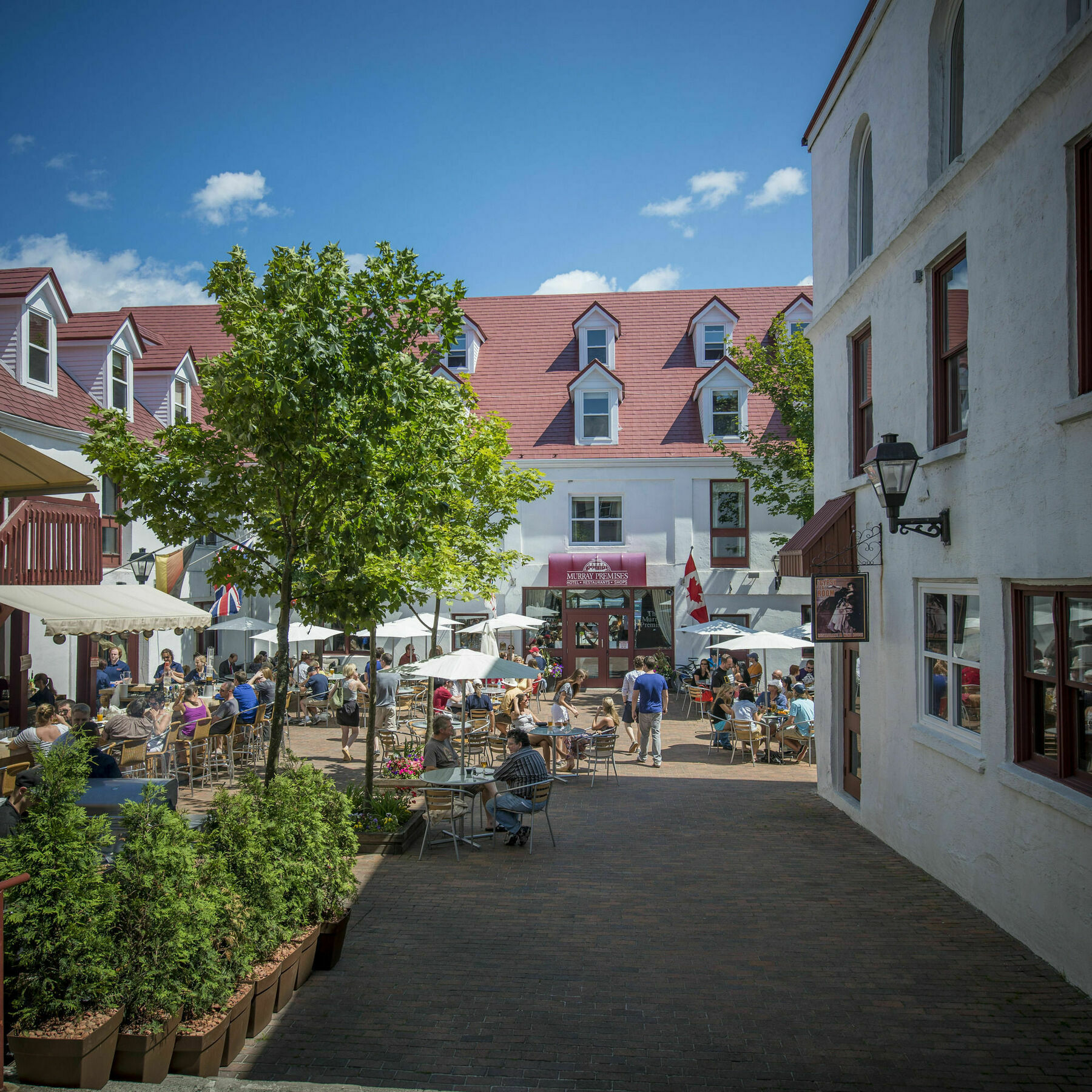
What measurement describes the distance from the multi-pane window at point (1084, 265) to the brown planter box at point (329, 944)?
6948mm

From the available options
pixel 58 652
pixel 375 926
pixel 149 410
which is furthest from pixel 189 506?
pixel 149 410

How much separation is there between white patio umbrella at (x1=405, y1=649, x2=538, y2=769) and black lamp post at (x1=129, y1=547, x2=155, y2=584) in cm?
977

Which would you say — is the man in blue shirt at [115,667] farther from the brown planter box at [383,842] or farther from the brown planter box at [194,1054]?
the brown planter box at [194,1054]

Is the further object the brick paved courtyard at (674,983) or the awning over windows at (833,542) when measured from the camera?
the awning over windows at (833,542)

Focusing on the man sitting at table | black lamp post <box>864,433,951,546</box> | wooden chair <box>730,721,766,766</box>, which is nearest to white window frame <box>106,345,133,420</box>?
the man sitting at table

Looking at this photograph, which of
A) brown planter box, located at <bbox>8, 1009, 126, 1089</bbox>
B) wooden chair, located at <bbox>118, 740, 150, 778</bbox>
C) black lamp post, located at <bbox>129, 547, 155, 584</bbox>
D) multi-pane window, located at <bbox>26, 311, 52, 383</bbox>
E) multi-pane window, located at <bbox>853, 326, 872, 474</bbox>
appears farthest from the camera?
black lamp post, located at <bbox>129, 547, 155, 584</bbox>

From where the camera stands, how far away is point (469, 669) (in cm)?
1271

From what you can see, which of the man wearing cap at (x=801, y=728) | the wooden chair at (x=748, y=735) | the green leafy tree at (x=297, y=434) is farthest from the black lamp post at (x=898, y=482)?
the wooden chair at (x=748, y=735)

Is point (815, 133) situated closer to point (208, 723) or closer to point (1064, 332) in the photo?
point (1064, 332)

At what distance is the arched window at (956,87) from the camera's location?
8.90 m

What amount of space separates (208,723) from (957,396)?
12.2 meters

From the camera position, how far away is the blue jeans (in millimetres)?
10383

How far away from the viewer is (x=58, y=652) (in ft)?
61.8

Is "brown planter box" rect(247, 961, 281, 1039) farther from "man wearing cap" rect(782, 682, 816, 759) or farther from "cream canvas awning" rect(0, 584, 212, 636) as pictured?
"man wearing cap" rect(782, 682, 816, 759)
